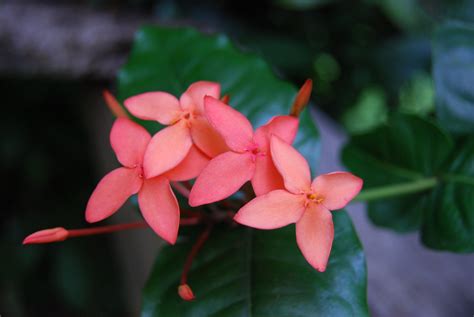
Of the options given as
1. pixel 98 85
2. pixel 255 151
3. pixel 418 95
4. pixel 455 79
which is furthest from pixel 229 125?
pixel 418 95

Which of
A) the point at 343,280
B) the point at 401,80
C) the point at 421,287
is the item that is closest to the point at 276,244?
the point at 343,280

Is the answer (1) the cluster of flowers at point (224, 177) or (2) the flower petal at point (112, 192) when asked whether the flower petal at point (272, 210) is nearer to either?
(1) the cluster of flowers at point (224, 177)

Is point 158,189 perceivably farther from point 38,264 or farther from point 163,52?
point 38,264

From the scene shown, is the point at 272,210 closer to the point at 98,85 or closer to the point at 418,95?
the point at 98,85

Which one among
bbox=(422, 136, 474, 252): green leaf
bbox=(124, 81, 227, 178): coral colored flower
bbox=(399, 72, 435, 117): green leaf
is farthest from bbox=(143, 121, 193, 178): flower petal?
bbox=(399, 72, 435, 117): green leaf

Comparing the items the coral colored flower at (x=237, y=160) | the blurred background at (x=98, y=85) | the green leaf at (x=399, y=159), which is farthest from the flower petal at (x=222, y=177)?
the blurred background at (x=98, y=85)
